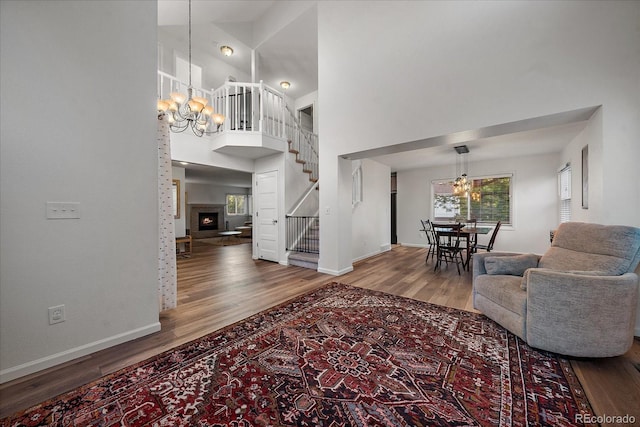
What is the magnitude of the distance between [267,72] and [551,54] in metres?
6.31

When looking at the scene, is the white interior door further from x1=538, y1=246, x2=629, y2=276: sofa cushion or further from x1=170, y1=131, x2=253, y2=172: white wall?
x1=538, y1=246, x2=629, y2=276: sofa cushion

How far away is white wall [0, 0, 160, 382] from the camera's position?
1684 millimetres

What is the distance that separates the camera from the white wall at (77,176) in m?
1.68

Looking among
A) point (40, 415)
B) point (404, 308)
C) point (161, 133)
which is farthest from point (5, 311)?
point (404, 308)

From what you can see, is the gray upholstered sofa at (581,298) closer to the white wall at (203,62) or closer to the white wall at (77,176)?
the white wall at (77,176)

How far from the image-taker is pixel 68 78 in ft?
6.21

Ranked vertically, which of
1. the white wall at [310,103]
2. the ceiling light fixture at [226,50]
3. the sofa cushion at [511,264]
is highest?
the ceiling light fixture at [226,50]

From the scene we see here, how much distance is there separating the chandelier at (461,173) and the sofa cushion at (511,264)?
132 inches

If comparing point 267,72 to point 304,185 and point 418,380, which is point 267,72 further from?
point 418,380

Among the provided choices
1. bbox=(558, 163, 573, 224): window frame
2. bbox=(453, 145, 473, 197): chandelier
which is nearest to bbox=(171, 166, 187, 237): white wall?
bbox=(453, 145, 473, 197): chandelier

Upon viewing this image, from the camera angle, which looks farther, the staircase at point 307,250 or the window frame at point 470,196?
the window frame at point 470,196

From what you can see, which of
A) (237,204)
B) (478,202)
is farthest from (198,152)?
(237,204)

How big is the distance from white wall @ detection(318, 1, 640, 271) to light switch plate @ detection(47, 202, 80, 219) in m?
3.23

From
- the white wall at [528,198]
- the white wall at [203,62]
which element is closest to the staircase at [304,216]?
the white wall at [203,62]
